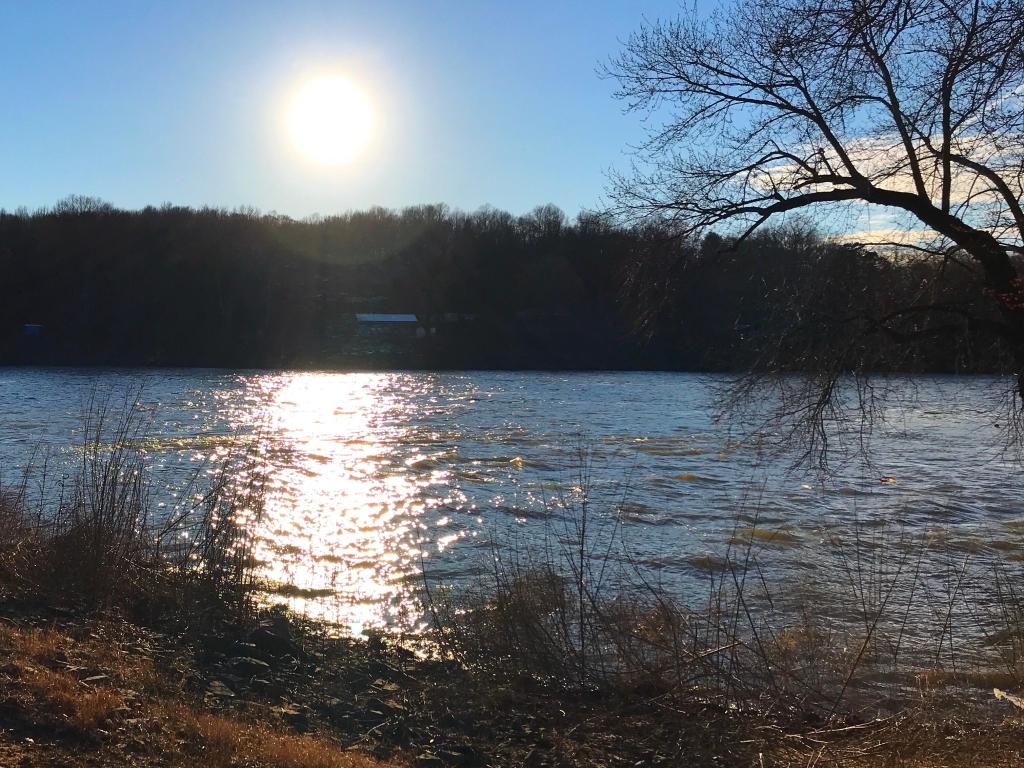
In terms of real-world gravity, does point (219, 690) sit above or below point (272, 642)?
above

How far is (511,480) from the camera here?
1989 cm

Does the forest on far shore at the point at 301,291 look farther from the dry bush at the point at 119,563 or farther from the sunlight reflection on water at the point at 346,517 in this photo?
the dry bush at the point at 119,563

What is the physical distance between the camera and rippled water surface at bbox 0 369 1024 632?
495 inches

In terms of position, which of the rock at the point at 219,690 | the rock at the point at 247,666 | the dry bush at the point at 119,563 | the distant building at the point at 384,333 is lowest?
the rock at the point at 247,666

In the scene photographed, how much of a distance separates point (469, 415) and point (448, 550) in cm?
2291

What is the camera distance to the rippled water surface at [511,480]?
41.2 ft

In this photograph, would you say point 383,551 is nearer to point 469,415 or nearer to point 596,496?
point 596,496

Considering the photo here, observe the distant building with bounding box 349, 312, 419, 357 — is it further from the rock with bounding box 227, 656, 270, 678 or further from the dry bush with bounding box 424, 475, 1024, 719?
the rock with bounding box 227, 656, 270, 678

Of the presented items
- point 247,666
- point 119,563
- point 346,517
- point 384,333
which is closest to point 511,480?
point 346,517

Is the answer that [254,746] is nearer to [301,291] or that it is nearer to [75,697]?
[75,697]

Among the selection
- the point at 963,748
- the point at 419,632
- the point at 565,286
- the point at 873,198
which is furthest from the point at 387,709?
the point at 565,286

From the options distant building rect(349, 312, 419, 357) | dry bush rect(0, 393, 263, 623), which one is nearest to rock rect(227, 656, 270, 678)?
dry bush rect(0, 393, 263, 623)

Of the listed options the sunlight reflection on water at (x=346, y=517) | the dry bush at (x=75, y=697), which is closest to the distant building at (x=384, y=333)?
the sunlight reflection on water at (x=346, y=517)

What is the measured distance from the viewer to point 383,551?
13148 mm
